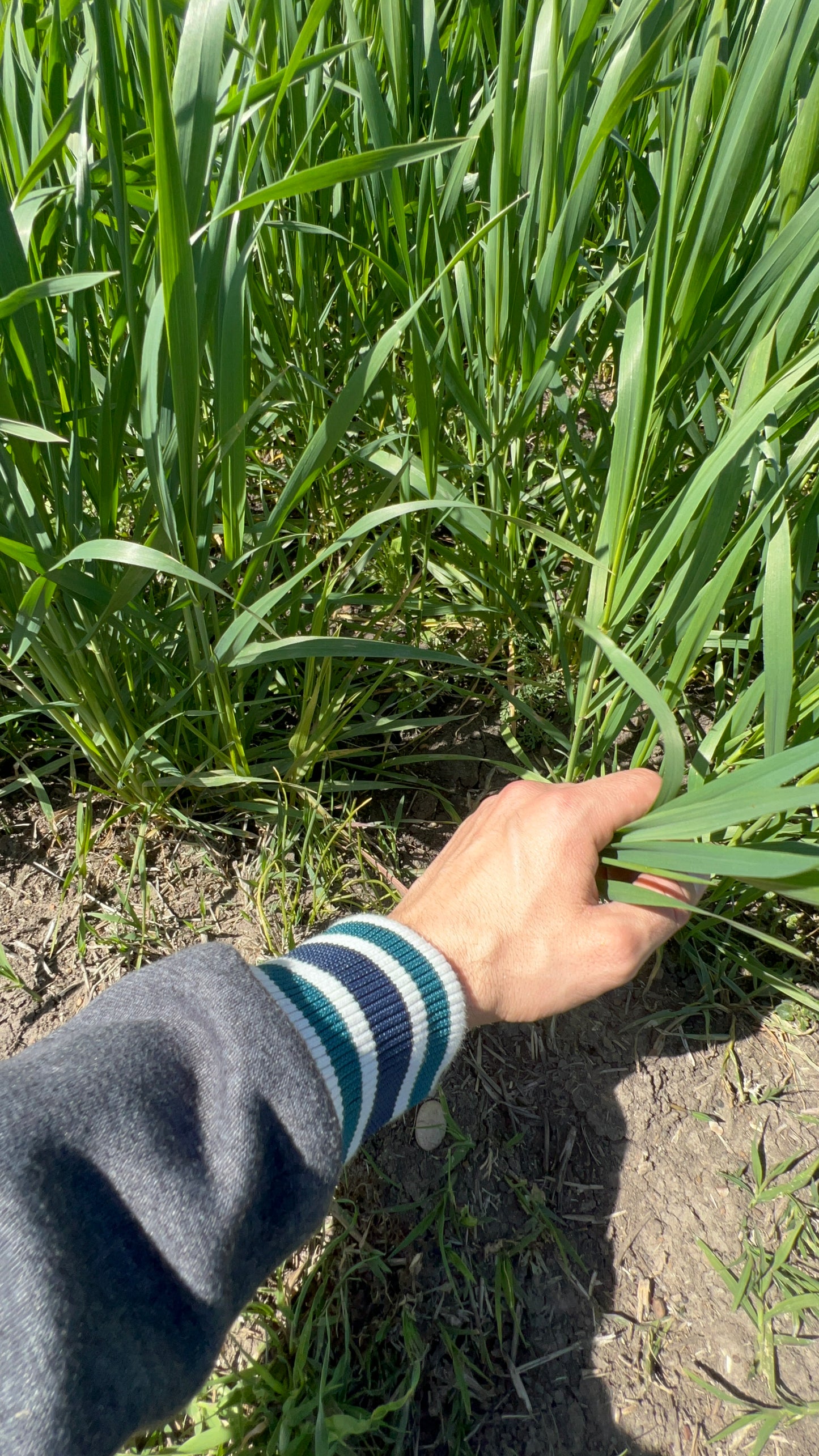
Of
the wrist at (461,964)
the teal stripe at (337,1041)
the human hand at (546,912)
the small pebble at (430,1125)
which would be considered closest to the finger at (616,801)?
the human hand at (546,912)

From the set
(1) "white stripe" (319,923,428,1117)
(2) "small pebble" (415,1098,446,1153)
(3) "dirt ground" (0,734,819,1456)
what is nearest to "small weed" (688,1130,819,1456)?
(3) "dirt ground" (0,734,819,1456)

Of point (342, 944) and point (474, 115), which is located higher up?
point (474, 115)

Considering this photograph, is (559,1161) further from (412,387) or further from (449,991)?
(412,387)

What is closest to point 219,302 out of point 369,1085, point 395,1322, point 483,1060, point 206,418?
point 206,418

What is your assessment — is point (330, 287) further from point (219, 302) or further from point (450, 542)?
point (219, 302)

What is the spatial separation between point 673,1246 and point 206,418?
1107 mm

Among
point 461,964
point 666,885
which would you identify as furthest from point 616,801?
point 461,964

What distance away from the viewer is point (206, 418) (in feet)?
3.60

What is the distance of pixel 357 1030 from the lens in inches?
26.7

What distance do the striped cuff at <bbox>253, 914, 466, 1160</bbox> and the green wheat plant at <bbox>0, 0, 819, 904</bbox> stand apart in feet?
0.68

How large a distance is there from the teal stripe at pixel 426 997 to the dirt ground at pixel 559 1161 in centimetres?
19

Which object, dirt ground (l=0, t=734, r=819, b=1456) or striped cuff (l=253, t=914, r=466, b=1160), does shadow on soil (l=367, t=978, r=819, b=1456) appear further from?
striped cuff (l=253, t=914, r=466, b=1160)

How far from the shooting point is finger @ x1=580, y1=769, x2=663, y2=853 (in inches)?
28.9

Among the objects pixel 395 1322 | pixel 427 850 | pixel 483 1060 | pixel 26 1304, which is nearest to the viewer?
pixel 26 1304
